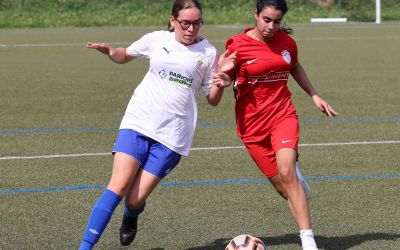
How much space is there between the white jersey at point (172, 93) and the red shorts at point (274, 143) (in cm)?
52

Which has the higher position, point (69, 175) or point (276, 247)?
point (276, 247)

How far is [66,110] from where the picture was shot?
48.1 ft

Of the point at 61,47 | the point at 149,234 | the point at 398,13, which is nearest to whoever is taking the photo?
the point at 149,234

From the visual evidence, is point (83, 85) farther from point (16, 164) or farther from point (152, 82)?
point (152, 82)

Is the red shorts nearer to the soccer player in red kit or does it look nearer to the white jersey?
the soccer player in red kit

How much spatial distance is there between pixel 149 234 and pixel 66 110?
7.34 meters

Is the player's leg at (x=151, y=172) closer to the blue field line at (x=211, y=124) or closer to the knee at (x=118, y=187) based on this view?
the knee at (x=118, y=187)

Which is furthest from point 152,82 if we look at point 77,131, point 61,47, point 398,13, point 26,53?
point 398,13

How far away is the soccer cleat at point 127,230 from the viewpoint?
282 inches

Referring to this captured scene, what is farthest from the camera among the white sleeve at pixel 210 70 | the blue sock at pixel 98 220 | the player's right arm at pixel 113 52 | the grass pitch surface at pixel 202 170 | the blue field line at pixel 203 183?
the blue field line at pixel 203 183

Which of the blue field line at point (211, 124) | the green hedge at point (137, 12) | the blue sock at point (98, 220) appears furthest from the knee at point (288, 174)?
the green hedge at point (137, 12)

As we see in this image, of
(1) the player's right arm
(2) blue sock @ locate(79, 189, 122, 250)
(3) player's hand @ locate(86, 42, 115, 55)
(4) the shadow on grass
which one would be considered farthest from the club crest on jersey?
(2) blue sock @ locate(79, 189, 122, 250)

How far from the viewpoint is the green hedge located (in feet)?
125

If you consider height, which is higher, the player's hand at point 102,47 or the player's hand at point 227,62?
the player's hand at point 227,62
